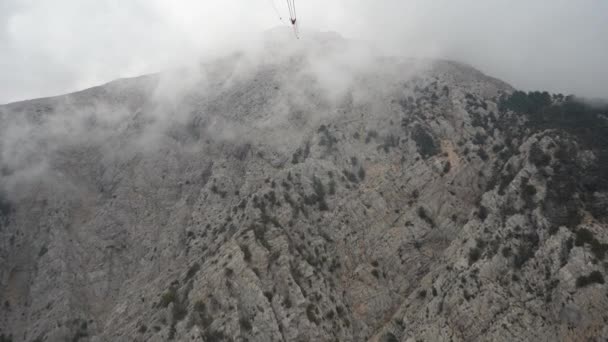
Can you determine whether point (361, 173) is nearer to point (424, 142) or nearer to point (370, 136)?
point (370, 136)

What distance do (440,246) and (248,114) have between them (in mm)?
62788

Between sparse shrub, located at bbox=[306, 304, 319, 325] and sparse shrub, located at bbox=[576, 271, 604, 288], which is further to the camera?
sparse shrub, located at bbox=[306, 304, 319, 325]

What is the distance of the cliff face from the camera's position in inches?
2509

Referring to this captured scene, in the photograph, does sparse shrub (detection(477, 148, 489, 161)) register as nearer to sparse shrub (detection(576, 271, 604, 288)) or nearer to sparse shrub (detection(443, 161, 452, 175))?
sparse shrub (detection(443, 161, 452, 175))

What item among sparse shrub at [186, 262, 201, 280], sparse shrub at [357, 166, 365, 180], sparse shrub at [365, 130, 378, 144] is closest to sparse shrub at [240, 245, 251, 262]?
sparse shrub at [186, 262, 201, 280]

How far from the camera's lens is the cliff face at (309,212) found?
63.7 m

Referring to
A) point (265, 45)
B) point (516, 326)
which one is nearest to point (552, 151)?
point (516, 326)

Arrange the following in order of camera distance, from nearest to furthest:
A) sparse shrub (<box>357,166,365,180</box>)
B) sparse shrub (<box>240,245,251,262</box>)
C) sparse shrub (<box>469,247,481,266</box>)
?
1. sparse shrub (<box>469,247,481,266</box>)
2. sparse shrub (<box>240,245,251,262</box>)
3. sparse shrub (<box>357,166,365,180</box>)

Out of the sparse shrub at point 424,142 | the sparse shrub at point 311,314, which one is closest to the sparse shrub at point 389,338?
the sparse shrub at point 311,314

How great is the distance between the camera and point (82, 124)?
385 feet

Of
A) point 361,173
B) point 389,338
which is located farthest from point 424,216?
point 389,338

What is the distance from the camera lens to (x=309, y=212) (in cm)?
8556

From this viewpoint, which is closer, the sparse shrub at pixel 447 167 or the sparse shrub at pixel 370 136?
the sparse shrub at pixel 447 167

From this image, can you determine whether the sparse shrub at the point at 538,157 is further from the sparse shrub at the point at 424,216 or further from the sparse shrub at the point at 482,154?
the sparse shrub at the point at 424,216
